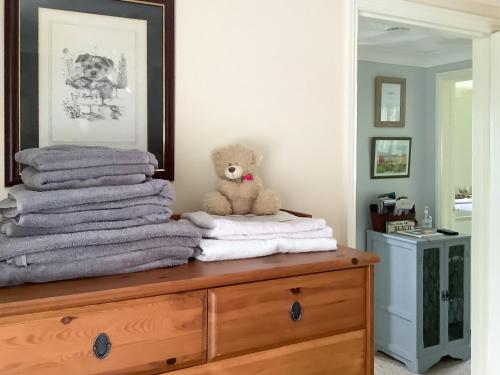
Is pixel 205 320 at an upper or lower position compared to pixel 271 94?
lower

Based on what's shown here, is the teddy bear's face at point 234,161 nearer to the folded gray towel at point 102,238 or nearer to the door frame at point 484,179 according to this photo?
the folded gray towel at point 102,238

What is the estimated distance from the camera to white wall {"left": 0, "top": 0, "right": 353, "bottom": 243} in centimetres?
145

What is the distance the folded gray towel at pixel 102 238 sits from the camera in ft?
2.88

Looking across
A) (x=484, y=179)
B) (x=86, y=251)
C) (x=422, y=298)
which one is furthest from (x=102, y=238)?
(x=422, y=298)

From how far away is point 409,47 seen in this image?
3613 millimetres

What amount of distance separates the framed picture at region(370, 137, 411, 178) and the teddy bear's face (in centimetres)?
241

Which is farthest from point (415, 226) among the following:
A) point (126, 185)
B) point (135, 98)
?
point (126, 185)

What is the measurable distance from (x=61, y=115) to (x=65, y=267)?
520 mm

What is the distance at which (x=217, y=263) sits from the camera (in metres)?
1.08

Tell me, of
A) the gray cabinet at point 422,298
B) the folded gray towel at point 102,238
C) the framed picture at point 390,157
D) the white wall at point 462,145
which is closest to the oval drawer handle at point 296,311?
the folded gray towel at point 102,238

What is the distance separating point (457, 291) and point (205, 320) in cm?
280

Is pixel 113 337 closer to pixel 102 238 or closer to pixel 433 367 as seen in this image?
pixel 102 238

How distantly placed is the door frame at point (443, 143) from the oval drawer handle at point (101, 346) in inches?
135

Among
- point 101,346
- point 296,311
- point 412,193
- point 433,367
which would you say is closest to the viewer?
point 101,346
